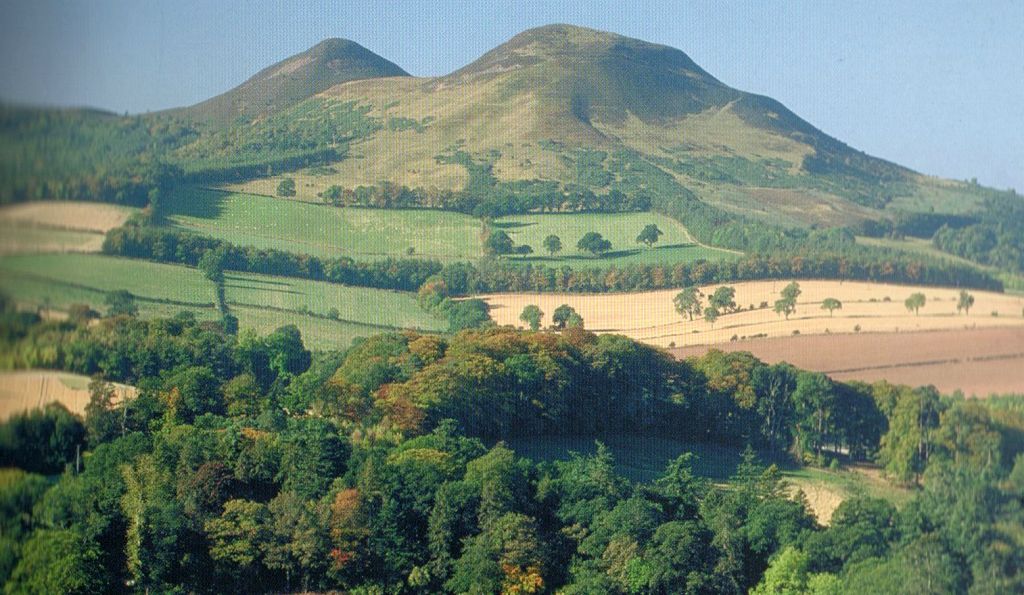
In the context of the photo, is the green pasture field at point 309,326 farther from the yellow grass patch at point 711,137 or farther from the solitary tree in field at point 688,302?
the yellow grass patch at point 711,137

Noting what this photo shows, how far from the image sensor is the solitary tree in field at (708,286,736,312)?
29531 millimetres

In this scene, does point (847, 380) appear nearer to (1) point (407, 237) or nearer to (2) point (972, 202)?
(2) point (972, 202)

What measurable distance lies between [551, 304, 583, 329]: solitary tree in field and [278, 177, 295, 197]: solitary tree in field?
27.2 feet

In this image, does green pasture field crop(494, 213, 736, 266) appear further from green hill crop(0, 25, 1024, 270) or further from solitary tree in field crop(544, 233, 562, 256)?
green hill crop(0, 25, 1024, 270)

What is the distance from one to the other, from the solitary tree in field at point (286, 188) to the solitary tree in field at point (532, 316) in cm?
761

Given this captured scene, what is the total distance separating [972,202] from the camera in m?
30.1

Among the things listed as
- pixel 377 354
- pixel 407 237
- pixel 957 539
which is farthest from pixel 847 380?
pixel 407 237

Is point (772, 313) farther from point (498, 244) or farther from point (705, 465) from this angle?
point (498, 244)

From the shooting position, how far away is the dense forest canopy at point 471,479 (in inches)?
847

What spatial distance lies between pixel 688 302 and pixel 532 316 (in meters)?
3.35

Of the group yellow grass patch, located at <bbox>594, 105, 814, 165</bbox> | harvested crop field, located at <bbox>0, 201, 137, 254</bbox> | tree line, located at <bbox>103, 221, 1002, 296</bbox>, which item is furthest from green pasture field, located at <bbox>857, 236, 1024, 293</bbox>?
harvested crop field, located at <bbox>0, 201, 137, 254</bbox>

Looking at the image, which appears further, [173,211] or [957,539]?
[173,211]

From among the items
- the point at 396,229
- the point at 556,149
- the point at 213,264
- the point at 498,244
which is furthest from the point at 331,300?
the point at 556,149

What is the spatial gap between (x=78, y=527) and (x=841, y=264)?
15806 mm
